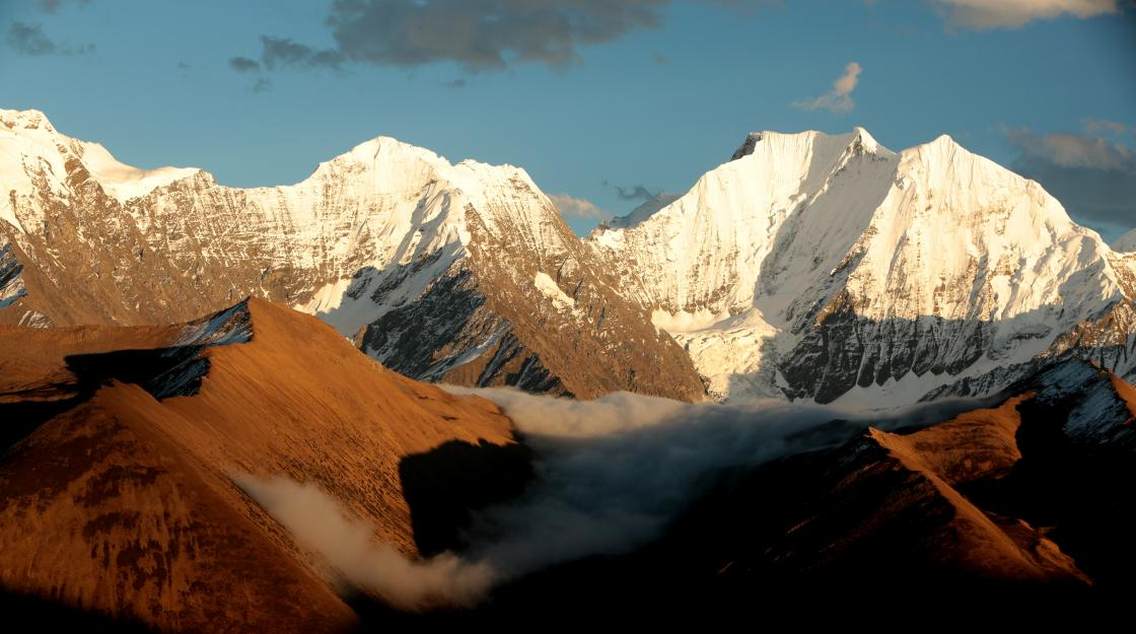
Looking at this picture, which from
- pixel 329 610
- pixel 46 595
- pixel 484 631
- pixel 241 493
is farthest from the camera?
pixel 484 631

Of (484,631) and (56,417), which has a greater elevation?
(56,417)

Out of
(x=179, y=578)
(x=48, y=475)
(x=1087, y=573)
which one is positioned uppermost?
(x=48, y=475)

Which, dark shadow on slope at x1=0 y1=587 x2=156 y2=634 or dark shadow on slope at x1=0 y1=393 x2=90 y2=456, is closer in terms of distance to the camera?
dark shadow on slope at x1=0 y1=587 x2=156 y2=634

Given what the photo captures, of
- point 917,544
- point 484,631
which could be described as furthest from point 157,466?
point 917,544

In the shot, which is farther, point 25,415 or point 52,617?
point 25,415

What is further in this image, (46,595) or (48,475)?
(48,475)

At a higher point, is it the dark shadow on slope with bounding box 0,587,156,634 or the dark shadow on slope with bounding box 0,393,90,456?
the dark shadow on slope with bounding box 0,393,90,456

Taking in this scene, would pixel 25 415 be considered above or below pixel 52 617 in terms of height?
above

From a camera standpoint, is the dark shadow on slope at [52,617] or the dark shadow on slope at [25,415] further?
the dark shadow on slope at [25,415]

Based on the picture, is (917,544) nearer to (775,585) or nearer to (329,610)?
(775,585)

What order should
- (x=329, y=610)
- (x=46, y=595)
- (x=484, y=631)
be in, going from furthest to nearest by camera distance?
1. (x=484, y=631)
2. (x=329, y=610)
3. (x=46, y=595)

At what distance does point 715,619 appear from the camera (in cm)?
19450

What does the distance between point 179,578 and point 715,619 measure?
5824cm

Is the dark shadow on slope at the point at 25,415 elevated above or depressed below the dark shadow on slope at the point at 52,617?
above
